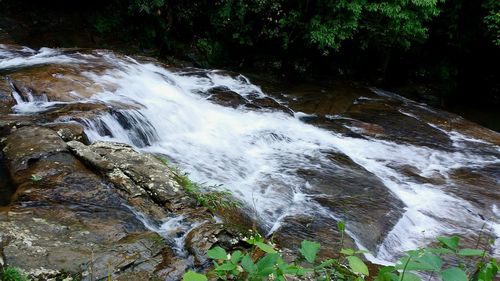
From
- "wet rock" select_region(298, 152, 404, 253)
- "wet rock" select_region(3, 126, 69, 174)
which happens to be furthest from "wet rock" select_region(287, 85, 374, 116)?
"wet rock" select_region(3, 126, 69, 174)

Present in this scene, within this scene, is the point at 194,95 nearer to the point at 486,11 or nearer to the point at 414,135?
the point at 414,135

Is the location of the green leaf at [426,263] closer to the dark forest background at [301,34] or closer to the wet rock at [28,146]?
the wet rock at [28,146]

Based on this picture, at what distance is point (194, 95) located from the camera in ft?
29.2

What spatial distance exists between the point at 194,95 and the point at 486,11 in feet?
30.9

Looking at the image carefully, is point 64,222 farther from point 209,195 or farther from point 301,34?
point 301,34

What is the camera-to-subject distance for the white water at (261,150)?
5512mm

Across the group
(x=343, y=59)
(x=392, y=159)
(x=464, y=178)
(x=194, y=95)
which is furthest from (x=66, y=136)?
(x=343, y=59)

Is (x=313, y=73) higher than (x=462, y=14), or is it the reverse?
(x=462, y=14)

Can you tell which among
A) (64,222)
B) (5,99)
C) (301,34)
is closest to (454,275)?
(64,222)

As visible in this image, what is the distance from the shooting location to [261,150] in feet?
23.5

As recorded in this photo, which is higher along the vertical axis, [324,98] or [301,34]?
[301,34]

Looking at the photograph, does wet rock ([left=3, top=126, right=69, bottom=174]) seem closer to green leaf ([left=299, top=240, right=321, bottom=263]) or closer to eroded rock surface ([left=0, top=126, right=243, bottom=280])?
eroded rock surface ([left=0, top=126, right=243, bottom=280])

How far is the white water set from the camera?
551 centimetres

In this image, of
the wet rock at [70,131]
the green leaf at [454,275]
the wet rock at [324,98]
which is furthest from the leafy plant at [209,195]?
the wet rock at [324,98]
